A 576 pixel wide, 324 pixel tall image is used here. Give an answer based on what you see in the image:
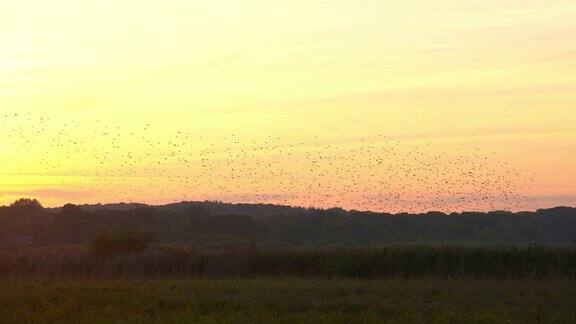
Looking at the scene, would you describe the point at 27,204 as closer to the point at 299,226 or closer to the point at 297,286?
the point at 299,226

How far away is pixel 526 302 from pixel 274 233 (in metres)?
57.0

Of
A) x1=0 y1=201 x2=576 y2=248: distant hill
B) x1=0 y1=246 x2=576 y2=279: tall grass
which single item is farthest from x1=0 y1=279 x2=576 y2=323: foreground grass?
x1=0 y1=201 x2=576 y2=248: distant hill

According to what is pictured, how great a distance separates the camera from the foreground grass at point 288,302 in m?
18.4

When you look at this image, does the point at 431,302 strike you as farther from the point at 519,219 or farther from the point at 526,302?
the point at 519,219

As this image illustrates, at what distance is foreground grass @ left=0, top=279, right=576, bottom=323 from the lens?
18391 millimetres

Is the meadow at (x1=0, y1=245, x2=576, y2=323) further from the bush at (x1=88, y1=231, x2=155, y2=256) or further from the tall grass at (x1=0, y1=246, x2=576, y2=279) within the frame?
the bush at (x1=88, y1=231, x2=155, y2=256)

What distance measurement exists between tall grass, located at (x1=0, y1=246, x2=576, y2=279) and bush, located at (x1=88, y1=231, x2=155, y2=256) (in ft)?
10.6

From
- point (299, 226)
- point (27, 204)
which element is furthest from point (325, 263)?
point (27, 204)

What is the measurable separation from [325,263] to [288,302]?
15322 millimetres

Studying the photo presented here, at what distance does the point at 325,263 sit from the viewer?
37656 mm

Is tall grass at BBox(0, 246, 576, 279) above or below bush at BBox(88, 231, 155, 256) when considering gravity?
below

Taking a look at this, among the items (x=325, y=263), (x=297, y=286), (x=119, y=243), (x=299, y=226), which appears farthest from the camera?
(x=299, y=226)

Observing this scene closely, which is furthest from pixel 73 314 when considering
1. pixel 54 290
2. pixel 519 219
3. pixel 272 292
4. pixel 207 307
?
pixel 519 219

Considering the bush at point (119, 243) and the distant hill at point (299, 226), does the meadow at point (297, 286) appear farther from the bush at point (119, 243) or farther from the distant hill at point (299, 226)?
the distant hill at point (299, 226)
